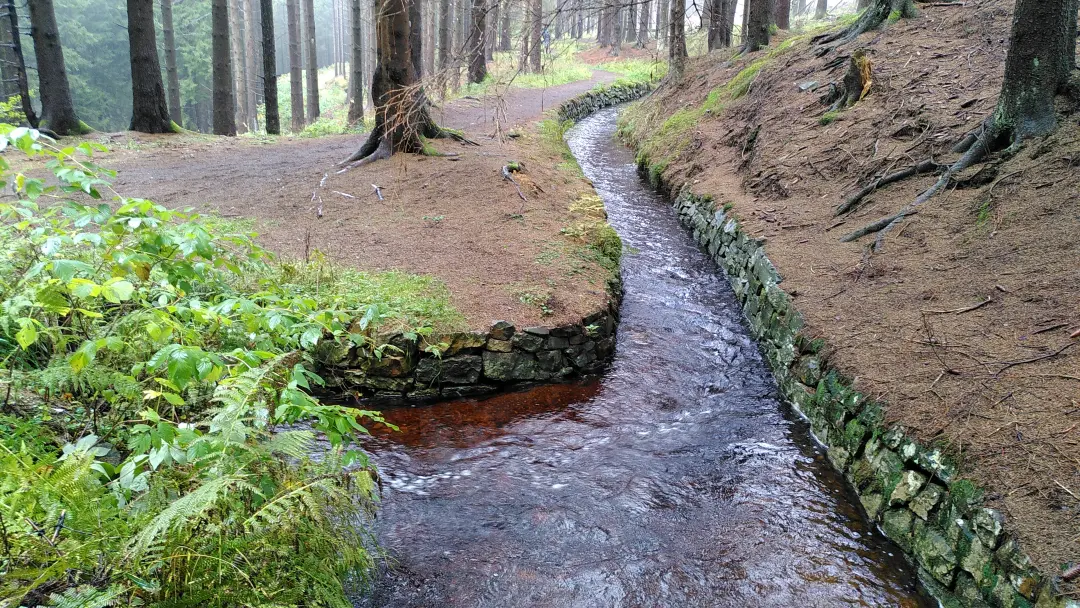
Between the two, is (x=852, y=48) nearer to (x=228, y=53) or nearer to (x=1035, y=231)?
(x=1035, y=231)

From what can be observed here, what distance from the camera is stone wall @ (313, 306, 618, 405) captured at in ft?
20.5

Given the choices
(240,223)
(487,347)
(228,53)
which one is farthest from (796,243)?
(228,53)

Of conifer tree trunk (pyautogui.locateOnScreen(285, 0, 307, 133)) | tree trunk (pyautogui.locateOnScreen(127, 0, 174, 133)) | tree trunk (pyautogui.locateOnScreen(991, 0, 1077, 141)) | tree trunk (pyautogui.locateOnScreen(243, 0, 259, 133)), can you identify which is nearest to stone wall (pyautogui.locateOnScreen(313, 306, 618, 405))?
tree trunk (pyautogui.locateOnScreen(991, 0, 1077, 141))

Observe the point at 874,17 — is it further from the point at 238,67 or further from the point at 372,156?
the point at 238,67

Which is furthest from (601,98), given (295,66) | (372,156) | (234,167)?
(234,167)

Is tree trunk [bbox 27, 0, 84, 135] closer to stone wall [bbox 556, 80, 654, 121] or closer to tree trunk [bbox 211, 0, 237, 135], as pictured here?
tree trunk [bbox 211, 0, 237, 135]

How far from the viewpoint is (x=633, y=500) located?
498 cm

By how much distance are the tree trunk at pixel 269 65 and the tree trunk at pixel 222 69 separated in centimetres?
92

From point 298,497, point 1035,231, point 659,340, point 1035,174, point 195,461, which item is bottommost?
point 659,340

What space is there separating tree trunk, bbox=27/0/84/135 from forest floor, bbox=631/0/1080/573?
560 inches

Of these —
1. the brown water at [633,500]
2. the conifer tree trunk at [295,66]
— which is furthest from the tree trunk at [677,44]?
the conifer tree trunk at [295,66]

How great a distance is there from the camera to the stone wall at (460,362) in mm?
6238

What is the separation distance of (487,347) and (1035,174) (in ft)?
21.0

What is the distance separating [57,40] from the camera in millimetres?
14086
